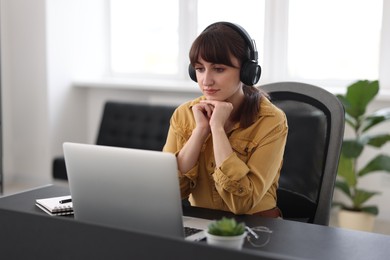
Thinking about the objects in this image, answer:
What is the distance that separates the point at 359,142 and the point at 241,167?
6.09 feet

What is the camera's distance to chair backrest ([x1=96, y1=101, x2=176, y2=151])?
4.00 m

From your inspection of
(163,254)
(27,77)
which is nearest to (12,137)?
(27,77)

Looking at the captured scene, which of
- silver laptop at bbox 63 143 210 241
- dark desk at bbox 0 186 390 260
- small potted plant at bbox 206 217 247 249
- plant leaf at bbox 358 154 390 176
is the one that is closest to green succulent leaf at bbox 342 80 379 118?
plant leaf at bbox 358 154 390 176

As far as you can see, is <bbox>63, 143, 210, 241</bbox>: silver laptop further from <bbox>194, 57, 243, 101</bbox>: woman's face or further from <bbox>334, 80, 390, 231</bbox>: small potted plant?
<bbox>334, 80, 390, 231</bbox>: small potted plant

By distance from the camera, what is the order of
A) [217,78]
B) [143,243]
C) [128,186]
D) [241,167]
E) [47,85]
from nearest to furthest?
[143,243] < [128,186] < [241,167] < [217,78] < [47,85]

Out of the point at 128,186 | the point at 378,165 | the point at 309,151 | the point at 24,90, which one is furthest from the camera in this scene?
the point at 24,90

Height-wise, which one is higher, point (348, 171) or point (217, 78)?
point (217, 78)

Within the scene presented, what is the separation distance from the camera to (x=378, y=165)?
11.0ft

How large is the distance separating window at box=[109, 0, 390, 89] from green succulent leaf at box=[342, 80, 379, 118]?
60 centimetres

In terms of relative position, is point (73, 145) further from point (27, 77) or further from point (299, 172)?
point (27, 77)

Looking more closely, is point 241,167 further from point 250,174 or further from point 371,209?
point 371,209

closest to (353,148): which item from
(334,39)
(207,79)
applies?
(334,39)

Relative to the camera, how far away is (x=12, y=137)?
4766mm

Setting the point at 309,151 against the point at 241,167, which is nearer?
the point at 241,167
